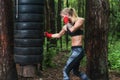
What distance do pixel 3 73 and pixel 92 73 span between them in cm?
249

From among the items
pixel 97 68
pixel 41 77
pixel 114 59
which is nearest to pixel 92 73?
pixel 97 68

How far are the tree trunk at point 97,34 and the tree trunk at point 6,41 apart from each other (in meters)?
2.12

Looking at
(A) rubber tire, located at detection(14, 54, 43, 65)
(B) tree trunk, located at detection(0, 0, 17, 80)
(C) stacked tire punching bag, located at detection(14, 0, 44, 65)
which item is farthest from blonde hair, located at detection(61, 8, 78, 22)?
(B) tree trunk, located at detection(0, 0, 17, 80)

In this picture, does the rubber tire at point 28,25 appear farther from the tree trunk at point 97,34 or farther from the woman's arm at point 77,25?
the tree trunk at point 97,34

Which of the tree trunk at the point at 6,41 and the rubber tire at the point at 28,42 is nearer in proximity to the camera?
the rubber tire at the point at 28,42

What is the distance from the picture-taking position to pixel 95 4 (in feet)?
30.0

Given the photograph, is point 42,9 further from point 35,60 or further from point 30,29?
point 35,60

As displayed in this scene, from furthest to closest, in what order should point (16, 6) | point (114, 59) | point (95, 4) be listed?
point (114, 59) → point (95, 4) → point (16, 6)

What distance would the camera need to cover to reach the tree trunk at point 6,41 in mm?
9242

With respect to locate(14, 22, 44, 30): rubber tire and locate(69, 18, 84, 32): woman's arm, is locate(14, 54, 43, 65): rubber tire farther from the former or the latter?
locate(69, 18, 84, 32): woman's arm

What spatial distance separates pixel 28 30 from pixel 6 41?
1722 millimetres

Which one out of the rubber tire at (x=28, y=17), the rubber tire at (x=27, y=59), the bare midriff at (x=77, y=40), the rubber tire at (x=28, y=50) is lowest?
the rubber tire at (x=27, y=59)

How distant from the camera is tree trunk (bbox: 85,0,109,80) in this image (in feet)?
30.0

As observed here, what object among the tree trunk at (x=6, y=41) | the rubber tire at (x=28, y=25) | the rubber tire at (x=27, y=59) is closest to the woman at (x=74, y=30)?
the rubber tire at (x=28, y=25)
